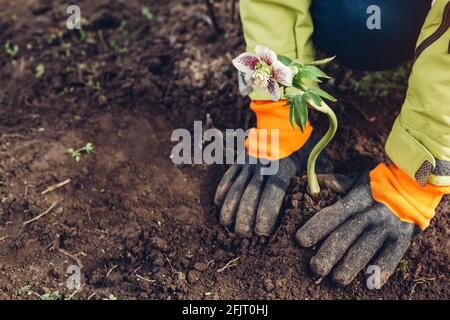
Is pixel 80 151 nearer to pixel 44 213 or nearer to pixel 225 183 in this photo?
pixel 44 213

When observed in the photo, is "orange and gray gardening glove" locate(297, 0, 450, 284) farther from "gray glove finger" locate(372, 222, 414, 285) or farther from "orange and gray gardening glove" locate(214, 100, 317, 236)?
"orange and gray gardening glove" locate(214, 100, 317, 236)

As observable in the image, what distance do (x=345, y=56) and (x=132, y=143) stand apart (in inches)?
32.6

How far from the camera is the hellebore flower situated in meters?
1.46

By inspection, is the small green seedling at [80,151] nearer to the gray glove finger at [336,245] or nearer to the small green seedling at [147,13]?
the small green seedling at [147,13]

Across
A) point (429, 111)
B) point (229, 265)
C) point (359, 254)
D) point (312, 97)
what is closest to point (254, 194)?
point (229, 265)

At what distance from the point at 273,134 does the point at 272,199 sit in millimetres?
207

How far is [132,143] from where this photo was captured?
2182 mm

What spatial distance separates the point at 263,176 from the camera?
1903 mm

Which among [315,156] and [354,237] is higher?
[315,156]

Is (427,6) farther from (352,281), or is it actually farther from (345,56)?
(352,281)

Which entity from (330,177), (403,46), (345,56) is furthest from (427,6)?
(330,177)

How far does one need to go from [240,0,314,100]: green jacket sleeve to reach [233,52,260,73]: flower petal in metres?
0.34

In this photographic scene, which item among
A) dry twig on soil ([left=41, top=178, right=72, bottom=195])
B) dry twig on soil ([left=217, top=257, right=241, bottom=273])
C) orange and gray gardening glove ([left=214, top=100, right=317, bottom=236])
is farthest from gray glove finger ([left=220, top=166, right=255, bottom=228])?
dry twig on soil ([left=41, top=178, right=72, bottom=195])

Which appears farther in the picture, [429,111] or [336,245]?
[336,245]
